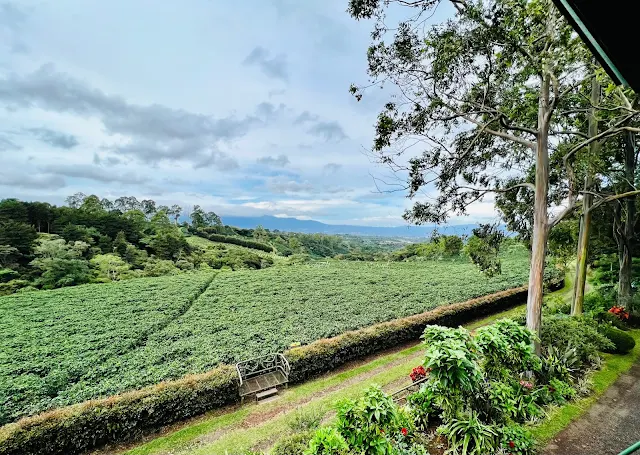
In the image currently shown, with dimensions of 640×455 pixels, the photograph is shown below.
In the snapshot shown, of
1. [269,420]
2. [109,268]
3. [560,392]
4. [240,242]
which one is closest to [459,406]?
[560,392]

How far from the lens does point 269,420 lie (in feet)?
24.5

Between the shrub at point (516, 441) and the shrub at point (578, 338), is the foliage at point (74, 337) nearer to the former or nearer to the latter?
the shrub at point (516, 441)

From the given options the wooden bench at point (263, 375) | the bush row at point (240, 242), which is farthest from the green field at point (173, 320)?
the bush row at point (240, 242)

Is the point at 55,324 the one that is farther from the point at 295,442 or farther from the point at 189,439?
the point at 295,442

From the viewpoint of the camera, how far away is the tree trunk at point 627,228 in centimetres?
992

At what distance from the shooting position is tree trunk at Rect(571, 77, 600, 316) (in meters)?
7.91

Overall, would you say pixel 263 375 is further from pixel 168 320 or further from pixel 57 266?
pixel 57 266

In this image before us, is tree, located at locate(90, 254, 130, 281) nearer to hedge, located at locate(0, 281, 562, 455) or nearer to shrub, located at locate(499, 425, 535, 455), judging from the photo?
hedge, located at locate(0, 281, 562, 455)

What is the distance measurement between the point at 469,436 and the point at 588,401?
3570 mm

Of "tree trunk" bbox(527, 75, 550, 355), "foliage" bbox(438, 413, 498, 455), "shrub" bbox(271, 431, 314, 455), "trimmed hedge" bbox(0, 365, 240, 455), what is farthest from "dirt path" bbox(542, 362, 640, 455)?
"trimmed hedge" bbox(0, 365, 240, 455)

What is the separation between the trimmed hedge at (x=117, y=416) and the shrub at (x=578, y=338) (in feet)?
27.6

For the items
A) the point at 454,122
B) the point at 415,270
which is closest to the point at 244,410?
the point at 454,122

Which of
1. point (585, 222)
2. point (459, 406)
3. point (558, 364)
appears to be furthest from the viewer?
point (585, 222)

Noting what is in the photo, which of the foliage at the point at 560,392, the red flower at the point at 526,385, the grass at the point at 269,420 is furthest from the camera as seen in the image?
the grass at the point at 269,420
